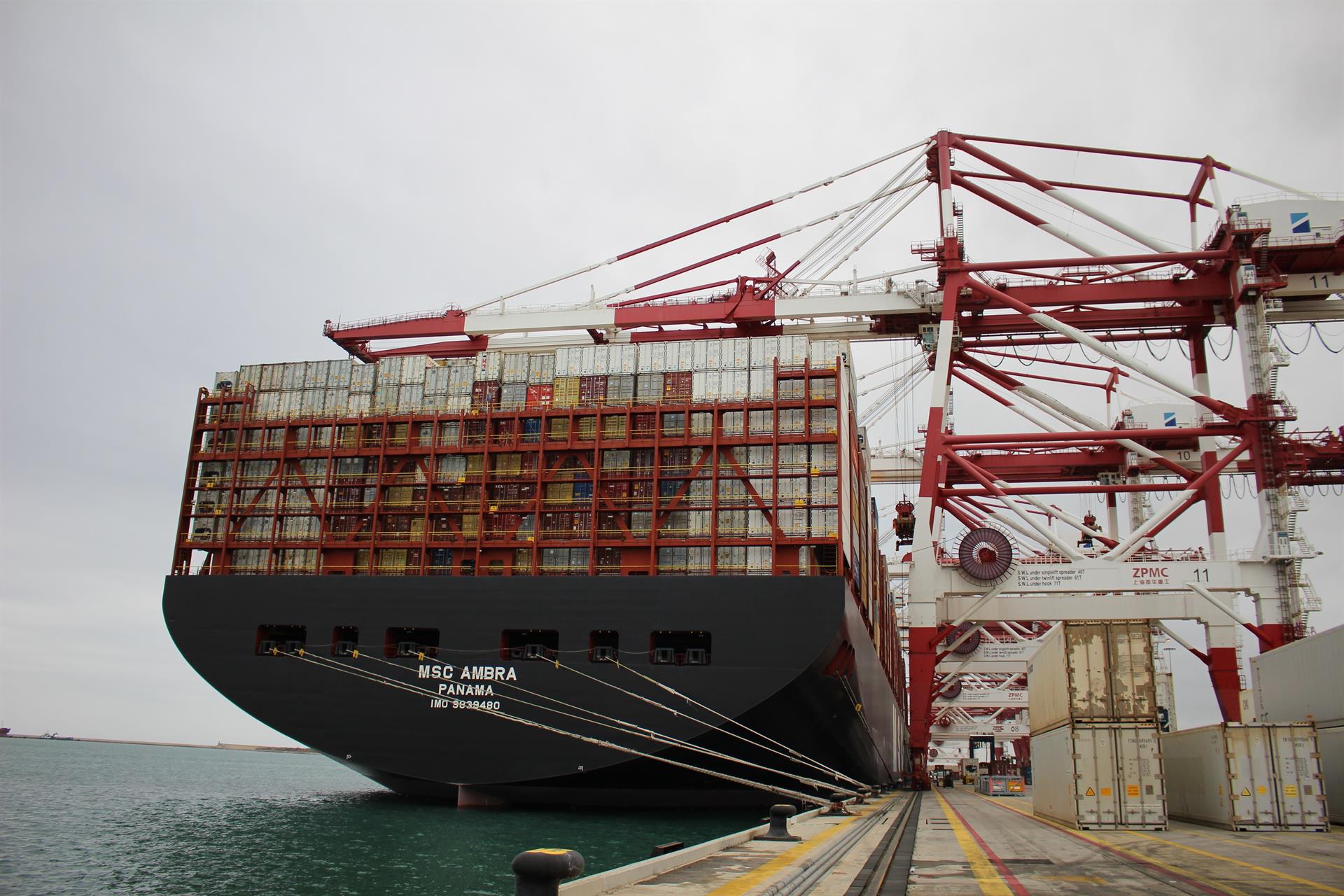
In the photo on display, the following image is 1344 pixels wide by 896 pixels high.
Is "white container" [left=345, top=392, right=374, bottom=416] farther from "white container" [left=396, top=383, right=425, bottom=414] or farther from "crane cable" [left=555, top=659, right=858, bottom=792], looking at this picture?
"crane cable" [left=555, top=659, right=858, bottom=792]

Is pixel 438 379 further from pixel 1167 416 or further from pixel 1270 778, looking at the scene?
pixel 1167 416

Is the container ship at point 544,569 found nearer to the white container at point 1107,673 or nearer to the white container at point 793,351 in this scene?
the white container at point 793,351

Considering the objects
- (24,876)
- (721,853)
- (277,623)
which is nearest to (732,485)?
(277,623)

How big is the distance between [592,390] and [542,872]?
22425 mm

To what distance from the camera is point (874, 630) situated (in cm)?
3750

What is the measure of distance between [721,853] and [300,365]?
2341cm

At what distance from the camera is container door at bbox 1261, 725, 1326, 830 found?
1662 cm

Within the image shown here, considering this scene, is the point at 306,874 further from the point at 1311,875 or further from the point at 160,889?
the point at 1311,875

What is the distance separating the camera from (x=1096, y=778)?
17047 millimetres

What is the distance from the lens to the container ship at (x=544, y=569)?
2311cm

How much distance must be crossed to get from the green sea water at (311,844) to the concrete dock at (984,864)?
5048 mm

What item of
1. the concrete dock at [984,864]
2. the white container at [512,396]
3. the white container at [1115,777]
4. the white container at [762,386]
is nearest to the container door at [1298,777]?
the concrete dock at [984,864]

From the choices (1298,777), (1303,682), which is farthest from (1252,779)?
(1303,682)

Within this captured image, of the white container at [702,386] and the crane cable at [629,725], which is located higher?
the white container at [702,386]
